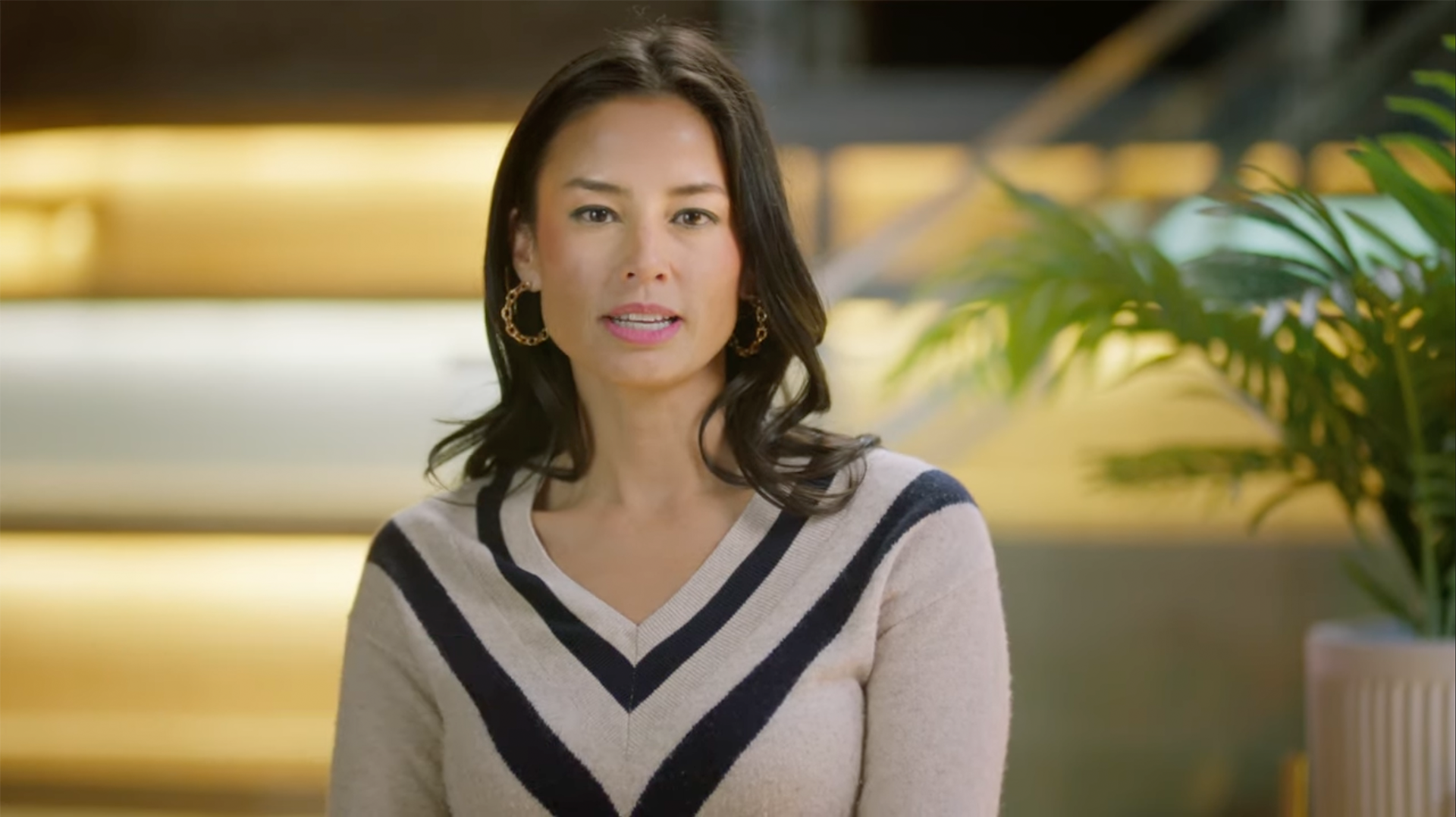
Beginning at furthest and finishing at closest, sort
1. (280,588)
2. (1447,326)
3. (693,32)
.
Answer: (280,588) < (1447,326) < (693,32)

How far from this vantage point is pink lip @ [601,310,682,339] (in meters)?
1.49

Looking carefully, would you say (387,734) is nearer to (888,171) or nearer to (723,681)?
(723,681)

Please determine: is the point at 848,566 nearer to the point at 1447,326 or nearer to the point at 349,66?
the point at 1447,326

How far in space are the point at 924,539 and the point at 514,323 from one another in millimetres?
442

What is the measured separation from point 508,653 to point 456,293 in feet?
8.35

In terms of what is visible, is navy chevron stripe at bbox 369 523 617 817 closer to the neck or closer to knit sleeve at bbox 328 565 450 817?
knit sleeve at bbox 328 565 450 817

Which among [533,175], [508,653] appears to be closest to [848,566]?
[508,653]

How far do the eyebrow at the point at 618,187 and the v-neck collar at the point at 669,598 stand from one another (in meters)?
0.28

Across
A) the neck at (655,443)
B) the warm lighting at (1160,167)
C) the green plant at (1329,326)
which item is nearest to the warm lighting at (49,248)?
the warm lighting at (1160,167)

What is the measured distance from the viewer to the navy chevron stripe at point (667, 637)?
4.90 feet

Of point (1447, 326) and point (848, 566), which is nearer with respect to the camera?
point (848, 566)

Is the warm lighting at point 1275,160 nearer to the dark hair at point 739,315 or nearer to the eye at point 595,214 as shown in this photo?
the dark hair at point 739,315

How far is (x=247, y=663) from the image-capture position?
12.3ft

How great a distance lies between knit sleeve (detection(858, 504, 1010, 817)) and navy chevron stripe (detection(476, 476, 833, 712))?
110 mm
